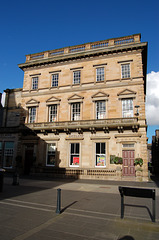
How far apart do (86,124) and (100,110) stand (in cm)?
250

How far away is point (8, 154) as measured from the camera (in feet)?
82.1

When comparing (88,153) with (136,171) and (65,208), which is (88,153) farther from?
(65,208)

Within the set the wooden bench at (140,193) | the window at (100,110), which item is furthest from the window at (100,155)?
the wooden bench at (140,193)

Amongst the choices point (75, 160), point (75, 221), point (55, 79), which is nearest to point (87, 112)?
point (75, 160)

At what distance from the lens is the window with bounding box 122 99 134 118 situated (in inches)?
803

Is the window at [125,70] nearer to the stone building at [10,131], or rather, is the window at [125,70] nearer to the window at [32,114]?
the window at [32,114]

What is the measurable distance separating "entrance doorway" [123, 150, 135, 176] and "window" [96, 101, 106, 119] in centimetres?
490

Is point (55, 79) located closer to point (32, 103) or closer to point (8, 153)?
point (32, 103)

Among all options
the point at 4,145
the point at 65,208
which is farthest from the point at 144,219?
the point at 4,145

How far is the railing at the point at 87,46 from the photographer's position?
2206cm

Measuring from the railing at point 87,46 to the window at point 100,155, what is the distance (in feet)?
40.6

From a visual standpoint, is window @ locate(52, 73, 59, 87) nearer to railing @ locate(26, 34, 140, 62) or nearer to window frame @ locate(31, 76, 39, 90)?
window frame @ locate(31, 76, 39, 90)

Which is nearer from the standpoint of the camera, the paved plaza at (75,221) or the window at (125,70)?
the paved plaza at (75,221)

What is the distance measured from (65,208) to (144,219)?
3056mm
